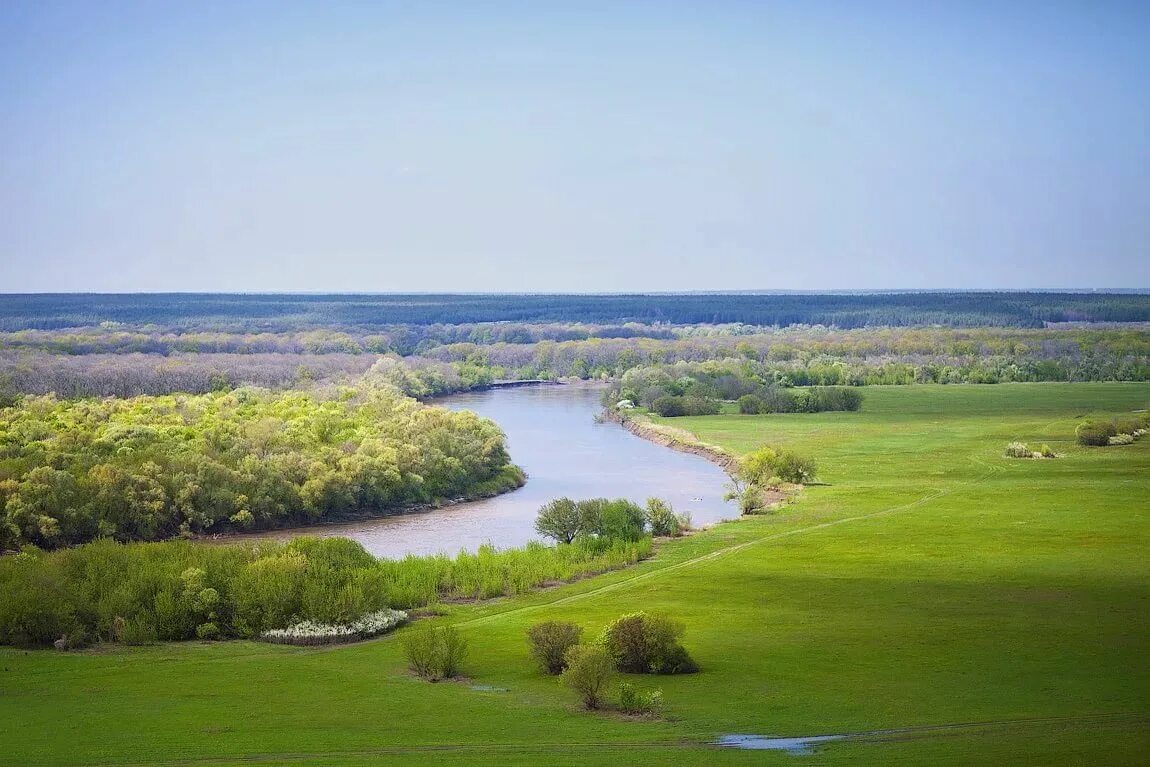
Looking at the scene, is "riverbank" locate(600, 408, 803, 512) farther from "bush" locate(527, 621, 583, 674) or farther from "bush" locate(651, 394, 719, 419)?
"bush" locate(527, 621, 583, 674)

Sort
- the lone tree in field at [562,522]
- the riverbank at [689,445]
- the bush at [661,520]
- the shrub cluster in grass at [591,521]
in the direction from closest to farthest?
the shrub cluster in grass at [591,521]
the lone tree in field at [562,522]
the bush at [661,520]
the riverbank at [689,445]

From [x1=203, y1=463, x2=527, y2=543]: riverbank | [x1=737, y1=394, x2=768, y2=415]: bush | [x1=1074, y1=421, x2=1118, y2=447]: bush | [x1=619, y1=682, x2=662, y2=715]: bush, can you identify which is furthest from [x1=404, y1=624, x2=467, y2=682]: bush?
[x1=737, y1=394, x2=768, y2=415]: bush

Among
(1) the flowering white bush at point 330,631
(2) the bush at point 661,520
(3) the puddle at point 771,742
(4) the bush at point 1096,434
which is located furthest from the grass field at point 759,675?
(4) the bush at point 1096,434

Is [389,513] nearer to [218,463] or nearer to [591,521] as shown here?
[218,463]

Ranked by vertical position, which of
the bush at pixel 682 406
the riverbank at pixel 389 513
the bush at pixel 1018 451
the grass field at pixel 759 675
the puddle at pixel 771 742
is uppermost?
the puddle at pixel 771 742

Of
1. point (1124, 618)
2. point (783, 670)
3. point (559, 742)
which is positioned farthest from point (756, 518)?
point (559, 742)

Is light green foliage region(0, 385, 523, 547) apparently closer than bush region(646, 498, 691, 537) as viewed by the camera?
No

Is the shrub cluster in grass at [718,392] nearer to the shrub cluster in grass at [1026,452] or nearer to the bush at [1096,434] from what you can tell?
the bush at [1096,434]
